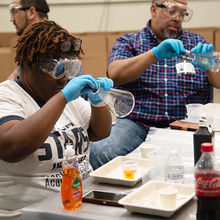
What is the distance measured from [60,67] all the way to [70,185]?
1.88 ft

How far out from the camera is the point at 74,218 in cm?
80

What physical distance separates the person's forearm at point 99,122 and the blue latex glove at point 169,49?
0.69 meters

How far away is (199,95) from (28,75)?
1.44 metres

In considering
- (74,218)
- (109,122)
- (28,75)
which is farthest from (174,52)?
(74,218)

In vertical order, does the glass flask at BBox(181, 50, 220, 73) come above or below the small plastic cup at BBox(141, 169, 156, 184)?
above

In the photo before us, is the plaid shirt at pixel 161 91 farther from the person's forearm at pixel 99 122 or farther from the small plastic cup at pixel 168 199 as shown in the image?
the small plastic cup at pixel 168 199

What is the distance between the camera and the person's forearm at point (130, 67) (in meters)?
2.00

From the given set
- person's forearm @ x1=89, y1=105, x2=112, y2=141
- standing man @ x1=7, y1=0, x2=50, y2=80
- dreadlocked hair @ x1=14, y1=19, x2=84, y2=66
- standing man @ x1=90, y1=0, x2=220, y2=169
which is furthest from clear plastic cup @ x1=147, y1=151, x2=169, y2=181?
standing man @ x1=7, y1=0, x2=50, y2=80

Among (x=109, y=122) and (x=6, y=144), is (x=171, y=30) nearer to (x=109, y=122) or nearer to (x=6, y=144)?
(x=109, y=122)

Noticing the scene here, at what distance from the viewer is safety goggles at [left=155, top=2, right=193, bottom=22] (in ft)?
6.95

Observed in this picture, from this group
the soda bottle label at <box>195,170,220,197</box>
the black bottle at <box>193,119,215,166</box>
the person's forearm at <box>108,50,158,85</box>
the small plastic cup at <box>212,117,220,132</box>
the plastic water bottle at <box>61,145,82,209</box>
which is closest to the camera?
the soda bottle label at <box>195,170,220,197</box>

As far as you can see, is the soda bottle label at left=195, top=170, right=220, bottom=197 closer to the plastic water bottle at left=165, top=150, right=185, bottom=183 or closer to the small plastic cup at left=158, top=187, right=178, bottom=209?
the small plastic cup at left=158, top=187, right=178, bottom=209

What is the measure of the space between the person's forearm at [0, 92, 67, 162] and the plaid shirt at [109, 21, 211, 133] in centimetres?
115

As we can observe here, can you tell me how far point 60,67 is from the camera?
1242 millimetres
